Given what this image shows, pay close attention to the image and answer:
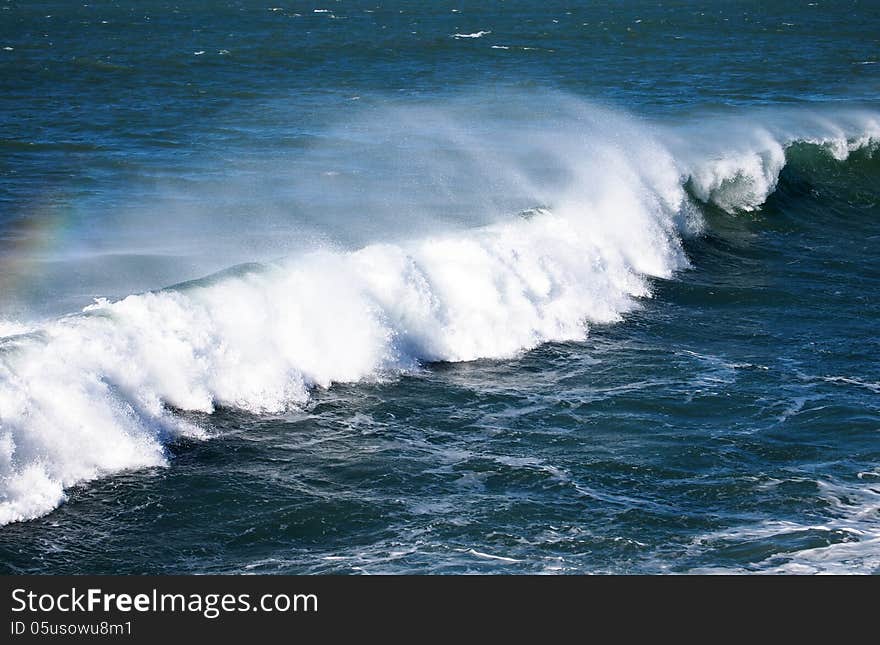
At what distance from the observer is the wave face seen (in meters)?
13.5

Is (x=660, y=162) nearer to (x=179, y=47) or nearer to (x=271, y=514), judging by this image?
(x=271, y=514)

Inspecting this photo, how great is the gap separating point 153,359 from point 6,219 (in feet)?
36.7

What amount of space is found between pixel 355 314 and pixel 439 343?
1.37m

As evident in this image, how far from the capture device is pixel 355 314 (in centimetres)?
1811

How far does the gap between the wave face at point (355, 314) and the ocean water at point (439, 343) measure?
5 cm

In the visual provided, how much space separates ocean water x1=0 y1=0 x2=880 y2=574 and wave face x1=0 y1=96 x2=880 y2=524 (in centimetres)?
5

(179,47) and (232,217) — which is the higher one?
(179,47)

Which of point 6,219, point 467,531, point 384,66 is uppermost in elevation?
point 384,66

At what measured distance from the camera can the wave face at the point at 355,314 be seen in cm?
1353

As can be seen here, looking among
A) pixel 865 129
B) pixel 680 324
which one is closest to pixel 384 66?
pixel 865 129

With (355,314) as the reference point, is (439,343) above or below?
below

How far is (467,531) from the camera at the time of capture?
1181cm

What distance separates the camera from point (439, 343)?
1834 centimetres

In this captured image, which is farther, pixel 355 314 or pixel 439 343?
pixel 439 343
